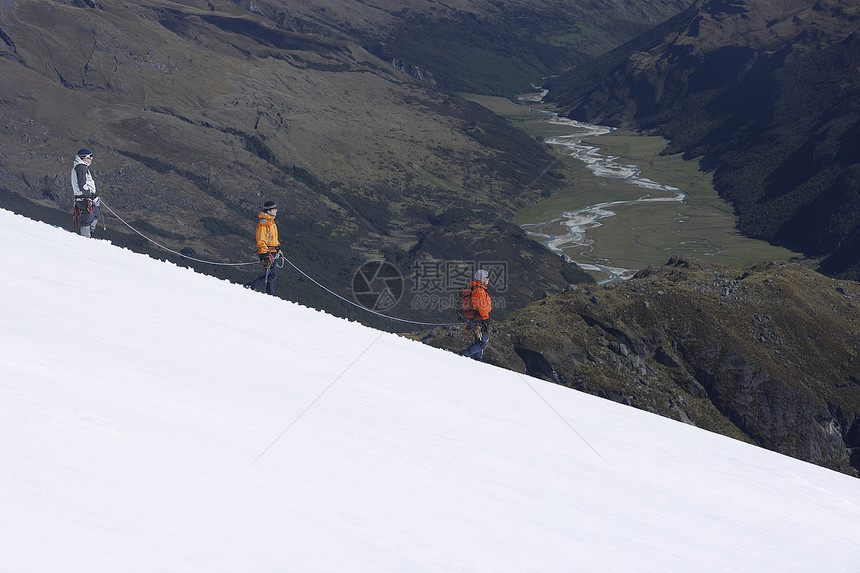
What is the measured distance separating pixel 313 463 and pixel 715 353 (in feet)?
130

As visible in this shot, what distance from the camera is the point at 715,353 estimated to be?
45.2 metres

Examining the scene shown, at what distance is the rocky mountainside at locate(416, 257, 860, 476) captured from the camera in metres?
41.8

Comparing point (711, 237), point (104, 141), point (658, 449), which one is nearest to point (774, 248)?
point (711, 237)

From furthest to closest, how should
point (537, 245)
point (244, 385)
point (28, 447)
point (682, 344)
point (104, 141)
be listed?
point (104, 141) → point (537, 245) → point (682, 344) → point (244, 385) → point (28, 447)

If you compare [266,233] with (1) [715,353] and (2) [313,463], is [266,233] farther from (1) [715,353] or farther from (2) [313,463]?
(1) [715,353]

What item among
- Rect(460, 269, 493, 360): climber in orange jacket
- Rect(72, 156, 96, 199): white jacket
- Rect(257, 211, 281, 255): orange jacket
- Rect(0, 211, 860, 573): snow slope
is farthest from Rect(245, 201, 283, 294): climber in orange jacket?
Rect(460, 269, 493, 360): climber in orange jacket

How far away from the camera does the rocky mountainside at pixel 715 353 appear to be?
137 feet

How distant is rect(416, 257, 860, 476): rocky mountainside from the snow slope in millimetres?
22417

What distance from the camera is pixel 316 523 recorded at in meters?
8.22

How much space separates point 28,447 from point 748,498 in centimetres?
1208

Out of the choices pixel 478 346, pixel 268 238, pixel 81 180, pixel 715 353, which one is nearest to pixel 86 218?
pixel 81 180

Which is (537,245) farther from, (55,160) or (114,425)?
(114,425)

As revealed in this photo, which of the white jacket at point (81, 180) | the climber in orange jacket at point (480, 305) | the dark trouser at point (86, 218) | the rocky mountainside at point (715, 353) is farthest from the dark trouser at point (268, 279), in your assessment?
the rocky mountainside at point (715, 353)

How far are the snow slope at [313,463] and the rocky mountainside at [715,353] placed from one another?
73.5 feet
